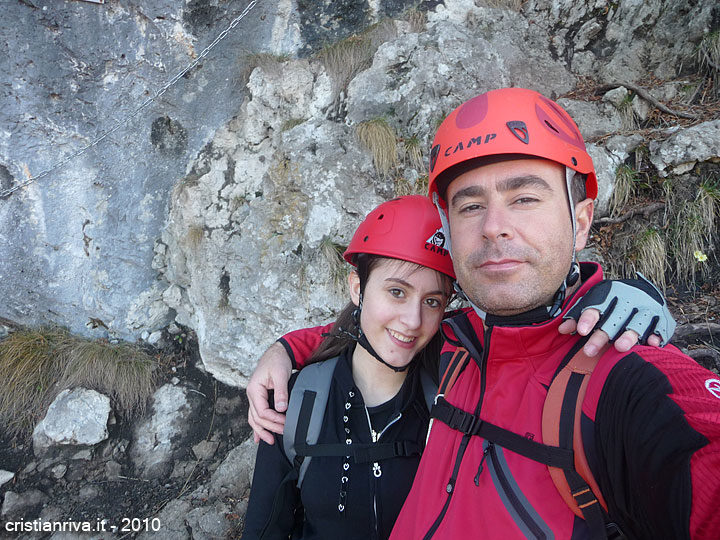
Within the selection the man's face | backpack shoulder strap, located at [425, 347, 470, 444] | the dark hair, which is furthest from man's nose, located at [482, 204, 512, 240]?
the dark hair

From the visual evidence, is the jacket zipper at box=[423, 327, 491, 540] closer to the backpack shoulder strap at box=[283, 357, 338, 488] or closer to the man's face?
the man's face

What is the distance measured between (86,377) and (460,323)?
5.55 m

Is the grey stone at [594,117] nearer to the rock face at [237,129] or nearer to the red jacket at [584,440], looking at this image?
the rock face at [237,129]

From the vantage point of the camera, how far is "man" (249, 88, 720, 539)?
1247 mm

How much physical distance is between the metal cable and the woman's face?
5379 millimetres

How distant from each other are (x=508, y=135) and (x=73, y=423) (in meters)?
6.05

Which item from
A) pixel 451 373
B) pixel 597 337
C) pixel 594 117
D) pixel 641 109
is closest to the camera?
pixel 597 337

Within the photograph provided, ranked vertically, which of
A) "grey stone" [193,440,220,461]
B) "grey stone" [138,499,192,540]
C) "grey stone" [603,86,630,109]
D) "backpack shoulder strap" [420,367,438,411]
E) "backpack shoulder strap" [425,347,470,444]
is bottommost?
"grey stone" [138,499,192,540]

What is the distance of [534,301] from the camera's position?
1.82 m

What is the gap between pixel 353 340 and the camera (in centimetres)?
301

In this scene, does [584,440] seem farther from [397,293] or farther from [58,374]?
[58,374]

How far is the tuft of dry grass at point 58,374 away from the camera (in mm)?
5520

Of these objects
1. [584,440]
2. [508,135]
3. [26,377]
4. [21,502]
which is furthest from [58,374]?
[584,440]

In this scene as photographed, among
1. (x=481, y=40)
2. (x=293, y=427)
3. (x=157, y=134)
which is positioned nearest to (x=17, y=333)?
(x=157, y=134)
